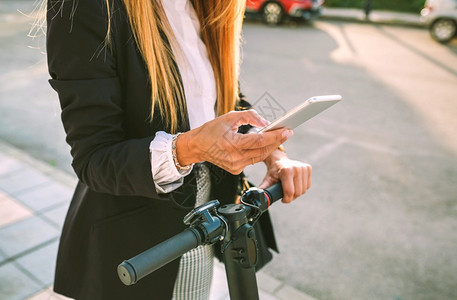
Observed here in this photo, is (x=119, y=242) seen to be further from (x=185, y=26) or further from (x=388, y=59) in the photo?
(x=388, y=59)

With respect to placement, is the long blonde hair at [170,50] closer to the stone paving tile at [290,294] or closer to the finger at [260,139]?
the finger at [260,139]

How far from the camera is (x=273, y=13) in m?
12.7

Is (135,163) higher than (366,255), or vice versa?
(135,163)

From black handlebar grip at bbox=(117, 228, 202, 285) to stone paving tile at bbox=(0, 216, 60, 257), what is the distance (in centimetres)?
Result: 268

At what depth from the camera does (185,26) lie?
137cm

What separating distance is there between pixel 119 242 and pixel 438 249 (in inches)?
114

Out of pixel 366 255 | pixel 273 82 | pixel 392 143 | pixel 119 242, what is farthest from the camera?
pixel 273 82

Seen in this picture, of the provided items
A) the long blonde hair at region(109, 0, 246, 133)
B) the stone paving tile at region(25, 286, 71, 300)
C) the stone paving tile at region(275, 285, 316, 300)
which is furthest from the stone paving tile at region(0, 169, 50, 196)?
the long blonde hair at region(109, 0, 246, 133)

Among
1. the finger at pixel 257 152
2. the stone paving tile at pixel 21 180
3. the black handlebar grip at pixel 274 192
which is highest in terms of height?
the finger at pixel 257 152

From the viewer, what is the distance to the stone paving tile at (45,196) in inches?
149

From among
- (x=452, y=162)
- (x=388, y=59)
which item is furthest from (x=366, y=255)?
(x=388, y=59)

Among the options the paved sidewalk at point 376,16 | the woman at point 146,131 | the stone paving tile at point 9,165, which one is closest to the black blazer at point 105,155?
the woman at point 146,131

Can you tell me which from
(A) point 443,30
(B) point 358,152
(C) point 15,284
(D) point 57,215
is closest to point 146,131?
(C) point 15,284

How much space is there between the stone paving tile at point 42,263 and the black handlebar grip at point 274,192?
2.17 meters
